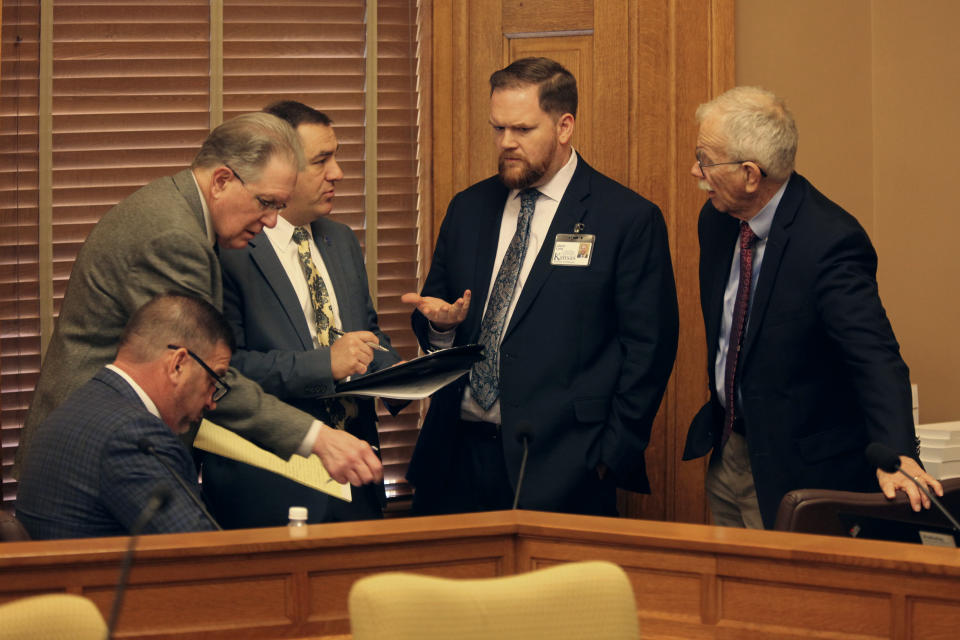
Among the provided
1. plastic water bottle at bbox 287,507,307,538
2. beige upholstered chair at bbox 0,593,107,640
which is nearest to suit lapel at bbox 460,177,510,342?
plastic water bottle at bbox 287,507,307,538

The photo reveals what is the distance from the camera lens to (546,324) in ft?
10.6

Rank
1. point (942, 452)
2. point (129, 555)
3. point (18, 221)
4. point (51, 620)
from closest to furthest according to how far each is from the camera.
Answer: point (51, 620) < point (129, 555) < point (942, 452) < point (18, 221)

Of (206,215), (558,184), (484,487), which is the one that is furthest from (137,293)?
(558,184)

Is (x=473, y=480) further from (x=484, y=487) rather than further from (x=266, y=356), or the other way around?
(x=266, y=356)

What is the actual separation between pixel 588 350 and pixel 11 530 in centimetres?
164

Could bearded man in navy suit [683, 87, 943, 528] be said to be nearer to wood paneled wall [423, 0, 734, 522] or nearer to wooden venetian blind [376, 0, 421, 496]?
wood paneled wall [423, 0, 734, 522]

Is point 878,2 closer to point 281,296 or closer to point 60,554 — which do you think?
point 281,296

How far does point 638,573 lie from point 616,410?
3.56 ft

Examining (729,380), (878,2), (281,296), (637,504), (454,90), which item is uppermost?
(878,2)

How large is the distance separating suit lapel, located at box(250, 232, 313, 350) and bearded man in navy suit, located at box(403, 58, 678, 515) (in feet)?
1.04

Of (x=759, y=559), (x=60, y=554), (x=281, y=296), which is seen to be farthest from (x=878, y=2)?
(x=60, y=554)

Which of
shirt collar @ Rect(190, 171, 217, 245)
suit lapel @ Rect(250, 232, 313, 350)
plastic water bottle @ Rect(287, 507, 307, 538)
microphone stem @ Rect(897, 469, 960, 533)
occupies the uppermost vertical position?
shirt collar @ Rect(190, 171, 217, 245)

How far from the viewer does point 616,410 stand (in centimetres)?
317

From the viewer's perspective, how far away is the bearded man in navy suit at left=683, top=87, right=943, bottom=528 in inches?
112
